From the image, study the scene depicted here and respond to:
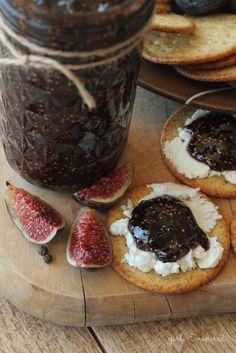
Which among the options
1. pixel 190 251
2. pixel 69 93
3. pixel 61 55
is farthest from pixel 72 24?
pixel 190 251

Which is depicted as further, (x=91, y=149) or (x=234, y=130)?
(x=234, y=130)

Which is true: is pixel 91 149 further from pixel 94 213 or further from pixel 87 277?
pixel 87 277

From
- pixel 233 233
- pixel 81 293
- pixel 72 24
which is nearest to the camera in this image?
pixel 72 24

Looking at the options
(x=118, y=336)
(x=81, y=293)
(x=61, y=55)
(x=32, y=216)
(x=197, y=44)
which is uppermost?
(x=61, y=55)

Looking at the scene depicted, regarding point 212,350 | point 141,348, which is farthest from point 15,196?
point 212,350

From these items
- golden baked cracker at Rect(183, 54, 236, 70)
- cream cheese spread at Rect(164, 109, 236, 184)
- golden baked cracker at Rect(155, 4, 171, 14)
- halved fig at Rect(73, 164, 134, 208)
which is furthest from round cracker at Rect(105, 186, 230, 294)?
golden baked cracker at Rect(155, 4, 171, 14)

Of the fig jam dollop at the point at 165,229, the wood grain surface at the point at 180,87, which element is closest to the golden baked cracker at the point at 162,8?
the wood grain surface at the point at 180,87

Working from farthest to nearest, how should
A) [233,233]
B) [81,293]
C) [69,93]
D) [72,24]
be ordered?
[233,233] < [81,293] < [69,93] < [72,24]

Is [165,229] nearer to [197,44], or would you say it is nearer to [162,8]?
[197,44]
